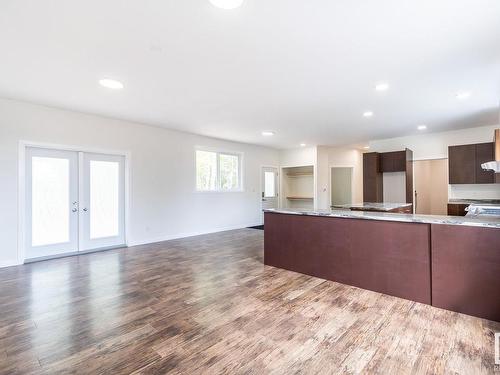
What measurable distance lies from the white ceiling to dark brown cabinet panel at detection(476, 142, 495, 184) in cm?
123

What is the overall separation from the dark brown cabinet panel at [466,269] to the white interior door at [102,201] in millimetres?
5294

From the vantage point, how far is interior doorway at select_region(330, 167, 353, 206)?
9.74m

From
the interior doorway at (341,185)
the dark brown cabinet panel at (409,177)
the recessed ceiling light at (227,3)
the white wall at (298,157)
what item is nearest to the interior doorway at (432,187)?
the dark brown cabinet panel at (409,177)

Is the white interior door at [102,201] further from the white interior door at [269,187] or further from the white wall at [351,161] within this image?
the white wall at [351,161]

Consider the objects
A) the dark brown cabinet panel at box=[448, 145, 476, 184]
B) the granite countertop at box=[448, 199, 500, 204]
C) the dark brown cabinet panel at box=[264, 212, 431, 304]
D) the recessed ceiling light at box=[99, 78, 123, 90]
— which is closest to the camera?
the dark brown cabinet panel at box=[264, 212, 431, 304]

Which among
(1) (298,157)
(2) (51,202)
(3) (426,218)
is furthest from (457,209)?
(2) (51,202)

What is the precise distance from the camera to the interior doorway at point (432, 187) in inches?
297

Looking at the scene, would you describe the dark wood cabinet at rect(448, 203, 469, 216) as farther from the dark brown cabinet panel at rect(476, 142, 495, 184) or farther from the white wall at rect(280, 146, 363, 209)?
the white wall at rect(280, 146, 363, 209)

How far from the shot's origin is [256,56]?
109 inches

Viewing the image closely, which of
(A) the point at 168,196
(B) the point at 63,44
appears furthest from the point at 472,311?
(A) the point at 168,196

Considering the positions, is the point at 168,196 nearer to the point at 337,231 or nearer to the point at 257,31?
the point at 337,231

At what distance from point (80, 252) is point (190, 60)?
4.11m

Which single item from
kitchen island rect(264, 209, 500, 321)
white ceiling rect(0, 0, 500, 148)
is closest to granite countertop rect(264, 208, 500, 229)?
kitchen island rect(264, 209, 500, 321)

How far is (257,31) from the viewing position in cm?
232
